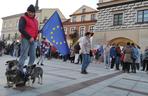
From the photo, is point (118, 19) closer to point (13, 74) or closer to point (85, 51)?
point (85, 51)

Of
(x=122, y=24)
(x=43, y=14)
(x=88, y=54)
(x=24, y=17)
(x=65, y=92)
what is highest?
(x=43, y=14)

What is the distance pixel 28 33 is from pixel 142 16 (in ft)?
91.3

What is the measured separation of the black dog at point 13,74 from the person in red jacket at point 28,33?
0.17 m

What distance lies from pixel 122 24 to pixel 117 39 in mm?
1914

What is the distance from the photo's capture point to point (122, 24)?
3522 centimetres

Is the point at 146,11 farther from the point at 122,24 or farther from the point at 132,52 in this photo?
the point at 132,52

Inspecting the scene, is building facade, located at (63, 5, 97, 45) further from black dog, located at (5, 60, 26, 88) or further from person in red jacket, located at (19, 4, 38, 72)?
black dog, located at (5, 60, 26, 88)

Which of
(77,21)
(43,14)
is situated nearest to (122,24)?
(77,21)

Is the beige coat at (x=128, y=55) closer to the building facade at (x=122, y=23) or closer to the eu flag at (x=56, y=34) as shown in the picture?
the eu flag at (x=56, y=34)

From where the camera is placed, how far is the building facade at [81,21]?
59.8m

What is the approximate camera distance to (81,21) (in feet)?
202

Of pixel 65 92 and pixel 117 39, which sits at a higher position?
pixel 117 39

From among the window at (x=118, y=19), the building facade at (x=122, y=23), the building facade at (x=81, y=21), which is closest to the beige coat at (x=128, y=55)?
the building facade at (x=122, y=23)

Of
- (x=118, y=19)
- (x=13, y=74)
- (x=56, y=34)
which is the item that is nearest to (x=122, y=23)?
(x=118, y=19)
